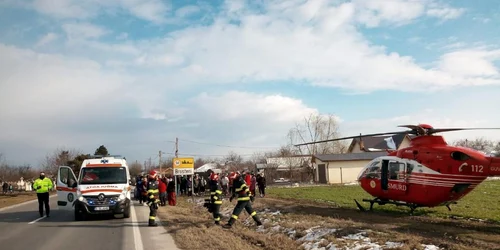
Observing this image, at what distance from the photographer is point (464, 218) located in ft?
47.3

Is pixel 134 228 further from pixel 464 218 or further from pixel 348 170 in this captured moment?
pixel 348 170

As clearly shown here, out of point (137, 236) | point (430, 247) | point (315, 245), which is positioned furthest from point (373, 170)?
point (137, 236)

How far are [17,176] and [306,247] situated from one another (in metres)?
85.8

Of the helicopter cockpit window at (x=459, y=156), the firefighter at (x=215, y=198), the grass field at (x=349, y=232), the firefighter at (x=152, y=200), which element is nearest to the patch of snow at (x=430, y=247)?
the grass field at (x=349, y=232)

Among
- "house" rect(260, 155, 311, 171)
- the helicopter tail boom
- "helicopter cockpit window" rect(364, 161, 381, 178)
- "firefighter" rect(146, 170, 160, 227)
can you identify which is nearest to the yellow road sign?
"firefighter" rect(146, 170, 160, 227)

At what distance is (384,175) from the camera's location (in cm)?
1700

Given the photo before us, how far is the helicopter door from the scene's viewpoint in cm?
1686

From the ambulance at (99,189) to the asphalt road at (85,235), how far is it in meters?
0.48

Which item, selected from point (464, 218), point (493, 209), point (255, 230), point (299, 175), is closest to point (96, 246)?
point (255, 230)

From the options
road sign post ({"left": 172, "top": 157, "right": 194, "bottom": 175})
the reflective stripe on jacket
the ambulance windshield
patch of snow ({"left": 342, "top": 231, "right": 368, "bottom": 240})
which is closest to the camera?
patch of snow ({"left": 342, "top": 231, "right": 368, "bottom": 240})

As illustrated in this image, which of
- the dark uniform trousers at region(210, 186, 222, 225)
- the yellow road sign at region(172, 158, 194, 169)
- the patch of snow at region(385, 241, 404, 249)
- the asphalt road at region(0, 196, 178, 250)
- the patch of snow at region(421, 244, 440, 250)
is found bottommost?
the asphalt road at region(0, 196, 178, 250)

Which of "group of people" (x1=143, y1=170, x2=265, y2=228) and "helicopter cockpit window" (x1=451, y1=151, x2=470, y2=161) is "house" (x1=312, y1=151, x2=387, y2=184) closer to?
"helicopter cockpit window" (x1=451, y1=151, x2=470, y2=161)

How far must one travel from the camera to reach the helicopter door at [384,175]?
16856mm

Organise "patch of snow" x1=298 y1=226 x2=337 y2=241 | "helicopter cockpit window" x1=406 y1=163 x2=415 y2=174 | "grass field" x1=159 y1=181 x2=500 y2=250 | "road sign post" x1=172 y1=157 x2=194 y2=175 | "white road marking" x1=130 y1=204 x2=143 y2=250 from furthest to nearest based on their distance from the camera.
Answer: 1. "road sign post" x1=172 y1=157 x2=194 y2=175
2. "helicopter cockpit window" x1=406 y1=163 x2=415 y2=174
3. "patch of snow" x1=298 y1=226 x2=337 y2=241
4. "white road marking" x1=130 y1=204 x2=143 y2=250
5. "grass field" x1=159 y1=181 x2=500 y2=250
